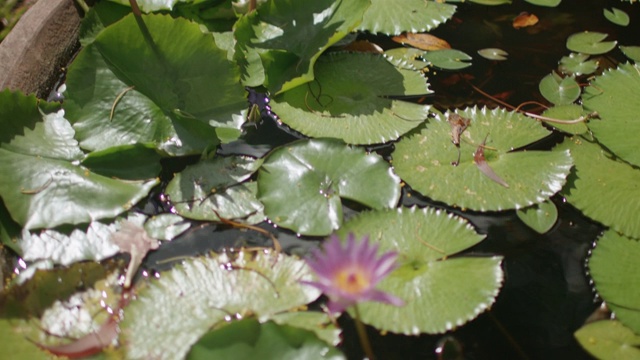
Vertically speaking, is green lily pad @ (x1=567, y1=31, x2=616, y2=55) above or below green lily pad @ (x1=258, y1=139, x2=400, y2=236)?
below

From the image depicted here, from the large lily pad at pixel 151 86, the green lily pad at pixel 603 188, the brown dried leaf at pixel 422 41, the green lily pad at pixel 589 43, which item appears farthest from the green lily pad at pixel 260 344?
the green lily pad at pixel 589 43

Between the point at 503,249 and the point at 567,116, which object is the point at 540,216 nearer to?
the point at 503,249

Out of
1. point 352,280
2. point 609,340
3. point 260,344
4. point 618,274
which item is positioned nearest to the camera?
point 352,280

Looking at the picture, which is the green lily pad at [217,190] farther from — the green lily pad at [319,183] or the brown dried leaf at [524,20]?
the brown dried leaf at [524,20]

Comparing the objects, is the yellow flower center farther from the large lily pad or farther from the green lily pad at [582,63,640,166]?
the green lily pad at [582,63,640,166]

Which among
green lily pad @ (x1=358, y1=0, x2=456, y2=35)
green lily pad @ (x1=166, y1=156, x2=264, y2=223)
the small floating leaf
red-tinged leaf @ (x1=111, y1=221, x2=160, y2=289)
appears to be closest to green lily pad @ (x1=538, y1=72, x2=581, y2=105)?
the small floating leaf

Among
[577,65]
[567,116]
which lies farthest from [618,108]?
[577,65]

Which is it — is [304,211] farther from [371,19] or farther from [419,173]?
[371,19]
